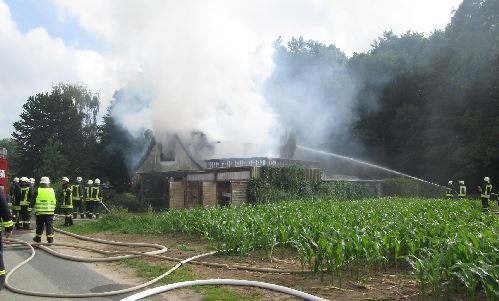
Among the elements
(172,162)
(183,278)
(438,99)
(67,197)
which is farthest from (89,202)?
(438,99)

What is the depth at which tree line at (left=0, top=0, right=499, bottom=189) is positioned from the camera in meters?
35.6

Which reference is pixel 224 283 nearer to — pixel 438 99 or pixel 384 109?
pixel 438 99

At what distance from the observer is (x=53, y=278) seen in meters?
7.95

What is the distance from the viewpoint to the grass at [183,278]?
6367mm

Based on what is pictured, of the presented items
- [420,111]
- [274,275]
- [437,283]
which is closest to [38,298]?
[274,275]

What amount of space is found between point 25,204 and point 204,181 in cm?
879

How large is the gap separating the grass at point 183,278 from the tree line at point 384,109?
3121 cm

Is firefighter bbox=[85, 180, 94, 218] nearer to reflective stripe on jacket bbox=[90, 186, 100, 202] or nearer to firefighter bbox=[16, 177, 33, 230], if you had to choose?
reflective stripe on jacket bbox=[90, 186, 100, 202]

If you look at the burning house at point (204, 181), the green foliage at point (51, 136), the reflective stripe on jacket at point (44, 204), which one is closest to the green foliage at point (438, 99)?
the burning house at point (204, 181)

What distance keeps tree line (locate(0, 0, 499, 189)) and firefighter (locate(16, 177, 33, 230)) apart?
2381 cm

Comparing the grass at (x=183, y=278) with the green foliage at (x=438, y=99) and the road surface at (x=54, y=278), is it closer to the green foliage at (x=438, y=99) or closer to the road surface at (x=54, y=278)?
the road surface at (x=54, y=278)

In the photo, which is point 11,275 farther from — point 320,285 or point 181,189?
point 181,189

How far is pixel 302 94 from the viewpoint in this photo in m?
47.0

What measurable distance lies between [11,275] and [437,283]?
688 cm
